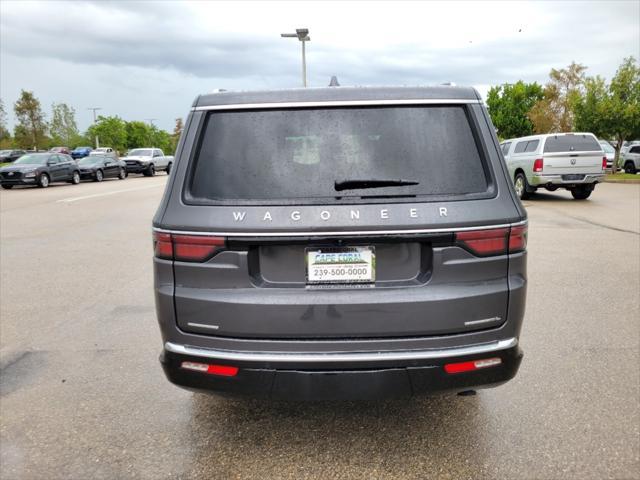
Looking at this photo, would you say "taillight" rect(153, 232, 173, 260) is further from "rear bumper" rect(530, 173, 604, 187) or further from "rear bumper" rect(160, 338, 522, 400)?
"rear bumper" rect(530, 173, 604, 187)

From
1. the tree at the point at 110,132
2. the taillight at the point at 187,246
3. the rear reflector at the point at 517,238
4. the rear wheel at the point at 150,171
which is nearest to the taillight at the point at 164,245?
the taillight at the point at 187,246

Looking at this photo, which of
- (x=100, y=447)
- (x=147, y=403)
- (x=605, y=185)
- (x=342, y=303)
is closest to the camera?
(x=342, y=303)

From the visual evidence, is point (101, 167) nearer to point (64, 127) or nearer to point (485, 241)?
point (485, 241)

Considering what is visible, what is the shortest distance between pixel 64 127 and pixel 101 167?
60116 mm

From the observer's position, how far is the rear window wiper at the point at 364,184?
103 inches

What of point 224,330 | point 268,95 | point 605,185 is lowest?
point 605,185

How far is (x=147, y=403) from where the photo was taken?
3643mm

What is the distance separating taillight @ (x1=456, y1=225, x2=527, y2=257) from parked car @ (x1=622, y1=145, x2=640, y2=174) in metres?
33.4

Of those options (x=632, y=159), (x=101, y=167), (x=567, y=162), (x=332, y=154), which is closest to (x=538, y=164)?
(x=567, y=162)

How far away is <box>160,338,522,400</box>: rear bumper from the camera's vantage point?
2607 millimetres

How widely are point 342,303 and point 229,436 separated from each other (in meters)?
1.22

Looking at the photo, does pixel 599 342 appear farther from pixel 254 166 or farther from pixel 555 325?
pixel 254 166

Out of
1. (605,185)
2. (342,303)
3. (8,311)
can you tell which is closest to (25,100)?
(605,185)

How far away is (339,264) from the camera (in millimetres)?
2621
